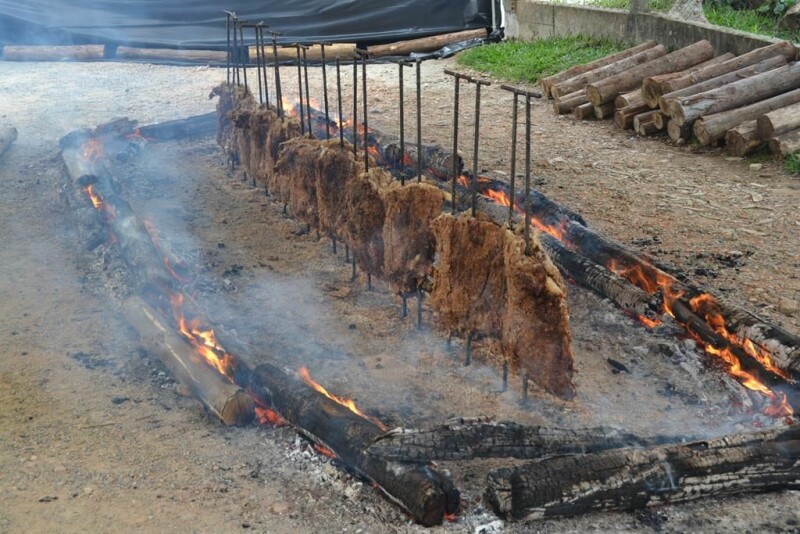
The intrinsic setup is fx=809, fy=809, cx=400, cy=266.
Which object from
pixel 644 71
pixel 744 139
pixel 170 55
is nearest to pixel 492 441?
pixel 744 139

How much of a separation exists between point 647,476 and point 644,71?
9.83 meters

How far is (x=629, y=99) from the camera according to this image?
12.1m

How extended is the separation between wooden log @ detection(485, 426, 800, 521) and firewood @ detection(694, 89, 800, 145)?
279 inches

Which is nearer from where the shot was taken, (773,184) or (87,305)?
(87,305)

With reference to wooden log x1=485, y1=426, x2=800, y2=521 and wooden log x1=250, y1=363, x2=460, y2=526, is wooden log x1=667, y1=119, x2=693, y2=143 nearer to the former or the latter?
wooden log x1=485, y1=426, x2=800, y2=521

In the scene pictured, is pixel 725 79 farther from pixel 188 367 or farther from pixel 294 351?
pixel 188 367

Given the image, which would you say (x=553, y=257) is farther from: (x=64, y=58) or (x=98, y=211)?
(x=64, y=58)

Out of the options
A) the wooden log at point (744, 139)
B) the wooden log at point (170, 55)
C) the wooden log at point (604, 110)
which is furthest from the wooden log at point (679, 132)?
the wooden log at point (170, 55)

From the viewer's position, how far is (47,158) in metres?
11.5

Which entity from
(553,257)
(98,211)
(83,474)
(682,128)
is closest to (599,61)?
(682,128)

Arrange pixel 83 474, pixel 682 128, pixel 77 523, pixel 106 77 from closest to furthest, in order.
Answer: pixel 77 523 < pixel 83 474 < pixel 682 128 < pixel 106 77

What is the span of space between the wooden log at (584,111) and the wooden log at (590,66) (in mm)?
1076

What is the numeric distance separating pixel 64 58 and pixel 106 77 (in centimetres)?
218

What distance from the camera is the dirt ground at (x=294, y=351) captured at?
436cm
